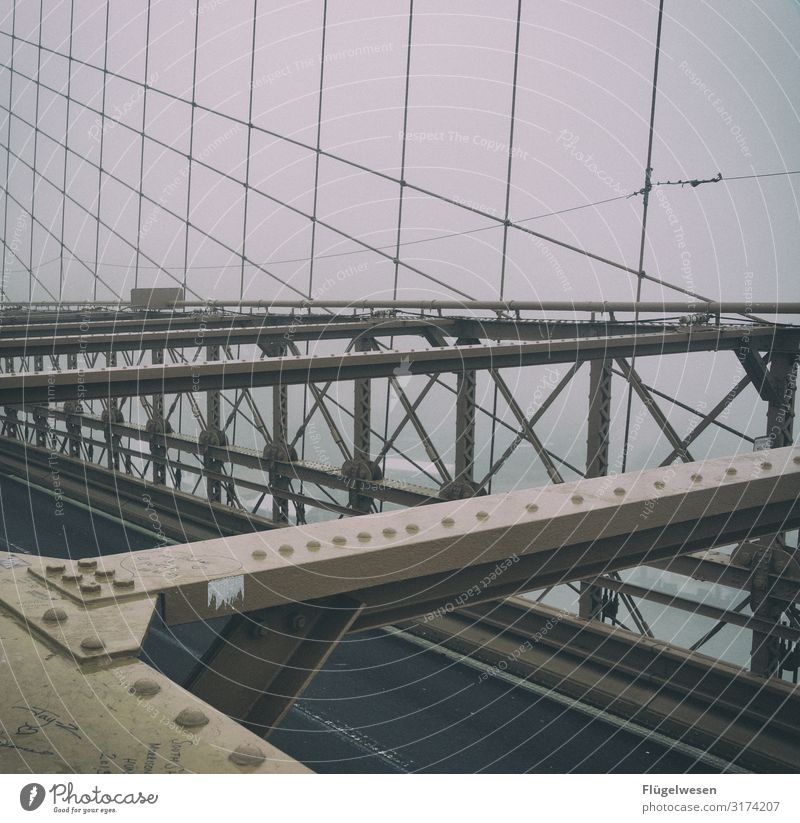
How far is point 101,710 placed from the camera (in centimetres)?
176

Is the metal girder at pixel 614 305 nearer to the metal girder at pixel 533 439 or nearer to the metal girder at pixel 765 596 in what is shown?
the metal girder at pixel 765 596

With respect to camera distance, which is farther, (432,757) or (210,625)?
(210,625)

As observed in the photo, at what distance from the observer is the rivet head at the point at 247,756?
1.61 meters

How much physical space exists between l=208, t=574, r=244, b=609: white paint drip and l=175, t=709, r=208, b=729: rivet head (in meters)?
0.39

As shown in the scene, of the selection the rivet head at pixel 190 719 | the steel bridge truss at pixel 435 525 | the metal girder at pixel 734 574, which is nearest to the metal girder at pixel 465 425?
the steel bridge truss at pixel 435 525

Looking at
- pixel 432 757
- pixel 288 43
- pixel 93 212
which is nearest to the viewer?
pixel 432 757

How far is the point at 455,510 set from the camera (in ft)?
8.36

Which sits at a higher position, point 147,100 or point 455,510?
point 147,100

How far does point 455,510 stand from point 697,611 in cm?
511

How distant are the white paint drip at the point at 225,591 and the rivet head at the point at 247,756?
53 centimetres

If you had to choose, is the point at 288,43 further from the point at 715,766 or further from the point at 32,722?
the point at 32,722

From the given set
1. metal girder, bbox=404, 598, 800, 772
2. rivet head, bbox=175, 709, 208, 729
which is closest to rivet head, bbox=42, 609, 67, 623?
rivet head, bbox=175, 709, 208, 729

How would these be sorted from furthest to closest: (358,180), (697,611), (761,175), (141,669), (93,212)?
1. (93,212)
2. (358,180)
3. (761,175)
4. (697,611)
5. (141,669)

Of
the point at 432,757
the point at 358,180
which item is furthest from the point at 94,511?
the point at 432,757
